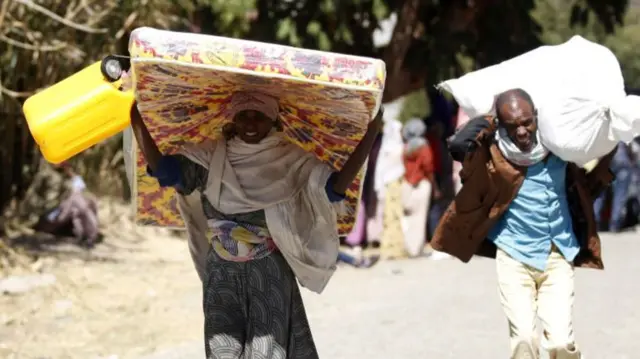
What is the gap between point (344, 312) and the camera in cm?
916

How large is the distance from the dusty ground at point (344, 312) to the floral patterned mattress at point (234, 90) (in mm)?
2446

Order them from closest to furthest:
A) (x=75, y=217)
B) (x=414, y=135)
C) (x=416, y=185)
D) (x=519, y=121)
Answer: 1. (x=519, y=121)
2. (x=75, y=217)
3. (x=414, y=135)
4. (x=416, y=185)

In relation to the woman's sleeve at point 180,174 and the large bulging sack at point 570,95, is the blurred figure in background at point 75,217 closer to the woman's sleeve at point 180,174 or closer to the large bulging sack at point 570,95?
the large bulging sack at point 570,95

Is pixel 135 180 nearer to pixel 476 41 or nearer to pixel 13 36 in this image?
pixel 13 36

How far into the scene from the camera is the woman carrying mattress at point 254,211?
4.86m

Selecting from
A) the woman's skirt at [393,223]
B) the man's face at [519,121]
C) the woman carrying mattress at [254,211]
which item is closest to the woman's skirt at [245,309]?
the woman carrying mattress at [254,211]

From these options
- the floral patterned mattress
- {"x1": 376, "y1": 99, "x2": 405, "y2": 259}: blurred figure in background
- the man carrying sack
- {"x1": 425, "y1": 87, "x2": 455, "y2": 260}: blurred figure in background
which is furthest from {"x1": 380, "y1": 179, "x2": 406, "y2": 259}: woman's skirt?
the floral patterned mattress

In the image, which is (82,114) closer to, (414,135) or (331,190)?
(331,190)

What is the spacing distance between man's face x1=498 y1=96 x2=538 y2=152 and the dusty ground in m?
2.07

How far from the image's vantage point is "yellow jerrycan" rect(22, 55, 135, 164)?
471 cm

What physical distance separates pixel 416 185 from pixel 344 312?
13.1 feet

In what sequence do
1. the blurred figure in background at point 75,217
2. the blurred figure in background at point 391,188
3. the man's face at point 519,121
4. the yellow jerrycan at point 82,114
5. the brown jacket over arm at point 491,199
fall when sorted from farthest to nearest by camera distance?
the blurred figure in background at point 391,188 < the blurred figure in background at point 75,217 < the brown jacket over arm at point 491,199 < the man's face at point 519,121 < the yellow jerrycan at point 82,114

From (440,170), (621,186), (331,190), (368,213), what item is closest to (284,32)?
(368,213)

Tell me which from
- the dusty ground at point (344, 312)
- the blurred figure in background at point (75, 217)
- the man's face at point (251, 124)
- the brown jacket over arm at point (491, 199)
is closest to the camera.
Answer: the man's face at point (251, 124)
